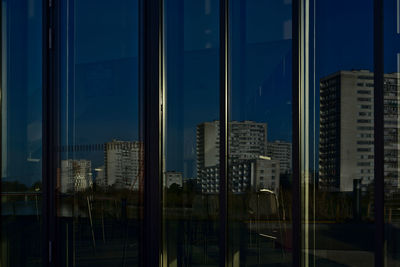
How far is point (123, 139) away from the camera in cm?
426

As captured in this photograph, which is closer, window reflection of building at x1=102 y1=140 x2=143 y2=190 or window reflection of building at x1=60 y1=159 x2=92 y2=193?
window reflection of building at x1=102 y1=140 x2=143 y2=190

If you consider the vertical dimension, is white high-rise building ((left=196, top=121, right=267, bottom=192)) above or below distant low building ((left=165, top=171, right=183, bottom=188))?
above

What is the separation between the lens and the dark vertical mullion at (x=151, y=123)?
411 cm

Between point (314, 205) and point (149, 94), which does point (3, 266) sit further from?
point (314, 205)

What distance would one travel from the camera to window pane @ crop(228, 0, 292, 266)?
3416 millimetres

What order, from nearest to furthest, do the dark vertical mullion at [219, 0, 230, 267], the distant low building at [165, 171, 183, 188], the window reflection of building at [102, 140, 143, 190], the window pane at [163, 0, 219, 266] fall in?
the dark vertical mullion at [219, 0, 230, 267]
the window pane at [163, 0, 219, 266]
the distant low building at [165, 171, 183, 188]
the window reflection of building at [102, 140, 143, 190]

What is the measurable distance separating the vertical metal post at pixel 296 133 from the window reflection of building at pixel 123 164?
1522 mm

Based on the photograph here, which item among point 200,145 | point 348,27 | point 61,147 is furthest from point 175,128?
point 348,27

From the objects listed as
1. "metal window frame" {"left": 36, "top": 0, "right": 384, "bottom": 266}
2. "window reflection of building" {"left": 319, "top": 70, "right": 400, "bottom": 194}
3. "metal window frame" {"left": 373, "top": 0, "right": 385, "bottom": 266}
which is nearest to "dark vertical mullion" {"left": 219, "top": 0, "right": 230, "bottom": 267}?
"metal window frame" {"left": 36, "top": 0, "right": 384, "bottom": 266}

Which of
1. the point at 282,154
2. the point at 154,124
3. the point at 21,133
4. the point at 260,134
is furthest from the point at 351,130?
the point at 21,133

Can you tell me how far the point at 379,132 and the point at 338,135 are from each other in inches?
10.5

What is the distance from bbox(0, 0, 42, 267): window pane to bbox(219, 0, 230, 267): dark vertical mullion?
79.6 inches

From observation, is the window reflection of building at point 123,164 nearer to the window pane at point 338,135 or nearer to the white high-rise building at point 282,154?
the white high-rise building at point 282,154

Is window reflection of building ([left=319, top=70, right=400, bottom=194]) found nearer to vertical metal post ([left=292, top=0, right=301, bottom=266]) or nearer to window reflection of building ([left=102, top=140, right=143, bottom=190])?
vertical metal post ([left=292, top=0, right=301, bottom=266])
